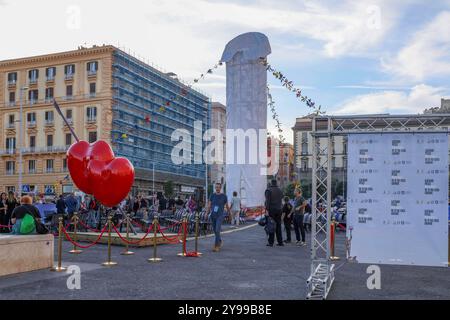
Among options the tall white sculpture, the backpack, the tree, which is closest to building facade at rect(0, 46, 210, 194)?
the tree

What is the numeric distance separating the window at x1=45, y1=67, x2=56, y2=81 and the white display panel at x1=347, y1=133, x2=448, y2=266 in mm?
63142

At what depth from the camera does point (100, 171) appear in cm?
1312

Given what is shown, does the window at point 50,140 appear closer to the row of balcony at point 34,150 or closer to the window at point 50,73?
the row of balcony at point 34,150

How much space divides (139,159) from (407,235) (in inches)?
2702

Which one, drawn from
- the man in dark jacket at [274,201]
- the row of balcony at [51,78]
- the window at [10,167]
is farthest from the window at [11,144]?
the man in dark jacket at [274,201]

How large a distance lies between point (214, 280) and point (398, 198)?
343 cm

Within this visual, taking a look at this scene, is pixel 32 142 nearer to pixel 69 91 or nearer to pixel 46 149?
pixel 46 149

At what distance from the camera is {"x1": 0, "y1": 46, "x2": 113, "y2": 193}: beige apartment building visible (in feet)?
208

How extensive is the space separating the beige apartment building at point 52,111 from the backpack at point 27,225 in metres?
53.2

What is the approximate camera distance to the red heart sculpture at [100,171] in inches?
517

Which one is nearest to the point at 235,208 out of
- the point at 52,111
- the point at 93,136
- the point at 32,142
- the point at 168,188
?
the point at 93,136

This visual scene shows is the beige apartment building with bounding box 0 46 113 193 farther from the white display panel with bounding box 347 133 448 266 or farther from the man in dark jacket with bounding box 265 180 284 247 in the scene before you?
the white display panel with bounding box 347 133 448 266

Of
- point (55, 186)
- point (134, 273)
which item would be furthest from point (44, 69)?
point (134, 273)
